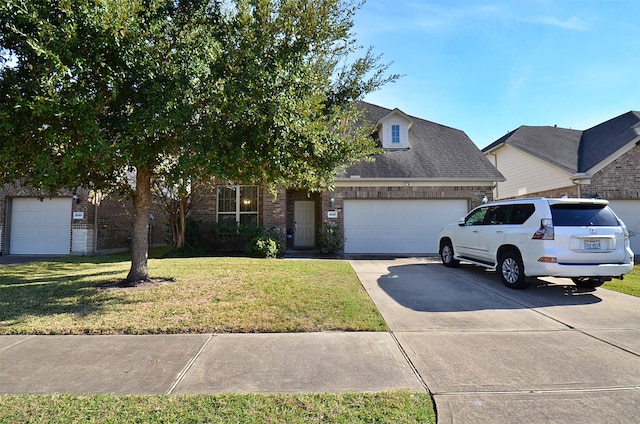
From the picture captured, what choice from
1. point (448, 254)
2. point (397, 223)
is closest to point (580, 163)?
point (397, 223)

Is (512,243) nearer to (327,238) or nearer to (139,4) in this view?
(327,238)

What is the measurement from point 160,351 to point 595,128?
21666 mm

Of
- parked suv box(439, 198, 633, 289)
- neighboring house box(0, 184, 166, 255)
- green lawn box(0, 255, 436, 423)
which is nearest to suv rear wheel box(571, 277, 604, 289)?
parked suv box(439, 198, 633, 289)

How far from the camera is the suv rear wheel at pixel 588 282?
23.9 feet

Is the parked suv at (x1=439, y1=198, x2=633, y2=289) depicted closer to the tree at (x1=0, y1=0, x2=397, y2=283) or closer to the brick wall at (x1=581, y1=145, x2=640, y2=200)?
the tree at (x1=0, y1=0, x2=397, y2=283)

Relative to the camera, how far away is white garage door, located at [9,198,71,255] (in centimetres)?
1371

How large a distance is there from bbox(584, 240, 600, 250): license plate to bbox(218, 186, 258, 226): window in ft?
36.0

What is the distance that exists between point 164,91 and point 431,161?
11.6 m

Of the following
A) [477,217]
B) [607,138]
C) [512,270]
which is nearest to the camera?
[512,270]

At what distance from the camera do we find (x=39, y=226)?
45.3ft

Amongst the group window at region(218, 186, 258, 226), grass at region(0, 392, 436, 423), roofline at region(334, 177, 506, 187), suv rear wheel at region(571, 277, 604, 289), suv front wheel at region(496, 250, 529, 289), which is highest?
roofline at region(334, 177, 506, 187)

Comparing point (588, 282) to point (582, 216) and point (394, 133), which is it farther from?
point (394, 133)

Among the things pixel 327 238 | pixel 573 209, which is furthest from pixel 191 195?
pixel 573 209

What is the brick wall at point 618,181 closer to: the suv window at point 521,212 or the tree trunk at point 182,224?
the suv window at point 521,212
